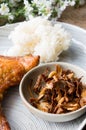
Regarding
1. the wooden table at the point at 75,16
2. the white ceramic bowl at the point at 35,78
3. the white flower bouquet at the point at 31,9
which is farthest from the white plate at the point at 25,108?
the wooden table at the point at 75,16

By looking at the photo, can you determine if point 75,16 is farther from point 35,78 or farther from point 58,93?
point 58,93

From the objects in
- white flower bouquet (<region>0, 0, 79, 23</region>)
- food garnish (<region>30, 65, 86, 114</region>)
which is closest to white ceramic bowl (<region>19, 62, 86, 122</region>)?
food garnish (<region>30, 65, 86, 114</region>)

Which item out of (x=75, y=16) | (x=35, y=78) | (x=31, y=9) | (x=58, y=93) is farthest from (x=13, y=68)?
(x=75, y=16)

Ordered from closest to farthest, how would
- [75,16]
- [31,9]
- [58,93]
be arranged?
[58,93] < [31,9] < [75,16]

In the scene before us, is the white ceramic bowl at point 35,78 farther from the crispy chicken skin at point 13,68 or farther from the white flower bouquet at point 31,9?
the white flower bouquet at point 31,9

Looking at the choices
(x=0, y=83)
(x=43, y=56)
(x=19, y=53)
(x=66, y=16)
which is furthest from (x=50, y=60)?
(x=66, y=16)

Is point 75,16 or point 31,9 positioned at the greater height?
point 31,9
